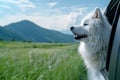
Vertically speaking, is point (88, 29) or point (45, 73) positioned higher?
point (88, 29)

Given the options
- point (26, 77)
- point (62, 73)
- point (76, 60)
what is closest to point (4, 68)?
point (26, 77)

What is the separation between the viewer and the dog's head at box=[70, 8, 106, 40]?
231 inches

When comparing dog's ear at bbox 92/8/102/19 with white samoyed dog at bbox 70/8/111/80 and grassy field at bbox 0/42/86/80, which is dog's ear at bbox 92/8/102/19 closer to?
white samoyed dog at bbox 70/8/111/80

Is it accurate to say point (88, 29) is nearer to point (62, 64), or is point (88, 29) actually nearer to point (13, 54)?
point (62, 64)

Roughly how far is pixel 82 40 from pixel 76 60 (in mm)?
3182

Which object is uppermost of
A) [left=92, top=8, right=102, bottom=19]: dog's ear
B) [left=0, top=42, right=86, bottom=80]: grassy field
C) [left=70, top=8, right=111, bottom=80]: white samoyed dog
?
[left=92, top=8, right=102, bottom=19]: dog's ear

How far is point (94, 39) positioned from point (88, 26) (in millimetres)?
451

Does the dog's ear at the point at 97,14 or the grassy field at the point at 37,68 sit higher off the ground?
the dog's ear at the point at 97,14

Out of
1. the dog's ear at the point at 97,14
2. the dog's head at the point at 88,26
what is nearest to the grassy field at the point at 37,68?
the dog's head at the point at 88,26

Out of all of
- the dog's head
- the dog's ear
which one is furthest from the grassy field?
the dog's ear

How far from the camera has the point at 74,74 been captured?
8.52 metres

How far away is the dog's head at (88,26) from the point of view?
231 inches

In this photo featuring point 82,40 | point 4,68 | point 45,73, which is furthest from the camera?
point 45,73

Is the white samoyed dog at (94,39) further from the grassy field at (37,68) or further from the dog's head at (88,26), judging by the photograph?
the grassy field at (37,68)
